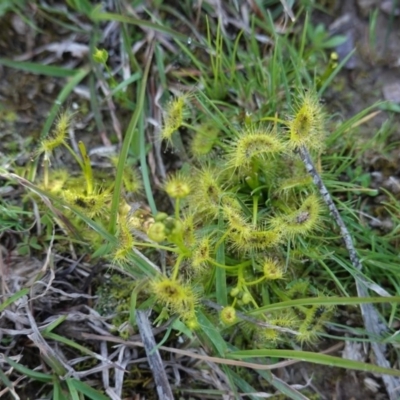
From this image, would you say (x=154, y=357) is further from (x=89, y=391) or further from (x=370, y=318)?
(x=370, y=318)

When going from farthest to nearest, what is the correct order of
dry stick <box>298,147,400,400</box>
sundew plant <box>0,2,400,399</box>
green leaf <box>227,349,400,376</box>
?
dry stick <box>298,147,400,400</box> < sundew plant <box>0,2,400,399</box> < green leaf <box>227,349,400,376</box>

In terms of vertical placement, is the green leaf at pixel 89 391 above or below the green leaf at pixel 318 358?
below

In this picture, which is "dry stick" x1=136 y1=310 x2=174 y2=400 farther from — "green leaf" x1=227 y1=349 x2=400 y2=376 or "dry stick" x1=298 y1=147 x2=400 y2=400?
"dry stick" x1=298 y1=147 x2=400 y2=400

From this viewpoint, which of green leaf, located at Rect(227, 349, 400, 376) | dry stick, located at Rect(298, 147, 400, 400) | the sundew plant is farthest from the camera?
dry stick, located at Rect(298, 147, 400, 400)

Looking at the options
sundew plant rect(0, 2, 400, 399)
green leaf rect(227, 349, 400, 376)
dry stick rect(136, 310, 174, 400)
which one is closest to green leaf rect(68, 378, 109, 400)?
sundew plant rect(0, 2, 400, 399)

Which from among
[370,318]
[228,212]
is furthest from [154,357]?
[370,318]

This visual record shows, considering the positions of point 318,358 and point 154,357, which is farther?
point 154,357

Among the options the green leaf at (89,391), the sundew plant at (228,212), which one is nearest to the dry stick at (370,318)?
the sundew plant at (228,212)

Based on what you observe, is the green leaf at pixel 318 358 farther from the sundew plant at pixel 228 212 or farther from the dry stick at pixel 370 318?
the dry stick at pixel 370 318

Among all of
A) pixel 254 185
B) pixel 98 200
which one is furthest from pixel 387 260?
pixel 98 200
